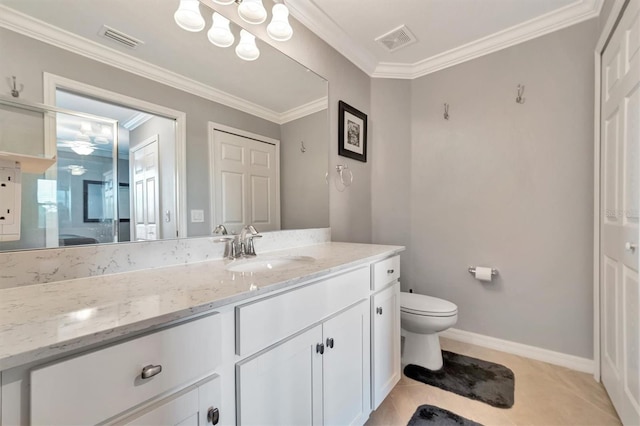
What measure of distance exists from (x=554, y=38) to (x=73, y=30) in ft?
8.97

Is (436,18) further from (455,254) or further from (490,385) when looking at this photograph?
(490,385)

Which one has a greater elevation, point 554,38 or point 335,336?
point 554,38

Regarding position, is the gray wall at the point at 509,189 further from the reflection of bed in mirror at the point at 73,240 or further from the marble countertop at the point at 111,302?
the reflection of bed in mirror at the point at 73,240

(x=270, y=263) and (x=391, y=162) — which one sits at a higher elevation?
(x=391, y=162)

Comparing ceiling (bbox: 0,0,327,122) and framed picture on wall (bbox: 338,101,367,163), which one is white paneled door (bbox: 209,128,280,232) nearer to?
ceiling (bbox: 0,0,327,122)

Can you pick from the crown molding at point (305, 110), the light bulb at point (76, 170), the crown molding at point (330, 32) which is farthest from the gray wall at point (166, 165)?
the crown molding at point (330, 32)

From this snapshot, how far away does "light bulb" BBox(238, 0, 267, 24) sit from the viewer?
4.36ft

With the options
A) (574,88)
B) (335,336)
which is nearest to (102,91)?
(335,336)

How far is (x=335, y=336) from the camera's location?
1161 millimetres

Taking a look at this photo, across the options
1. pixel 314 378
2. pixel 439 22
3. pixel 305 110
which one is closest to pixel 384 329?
pixel 314 378

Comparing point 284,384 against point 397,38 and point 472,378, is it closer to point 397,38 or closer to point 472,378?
point 472,378

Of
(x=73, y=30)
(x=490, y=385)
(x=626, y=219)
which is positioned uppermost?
(x=73, y=30)

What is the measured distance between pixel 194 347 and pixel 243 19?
1.44 m

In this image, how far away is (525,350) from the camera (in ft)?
6.84
